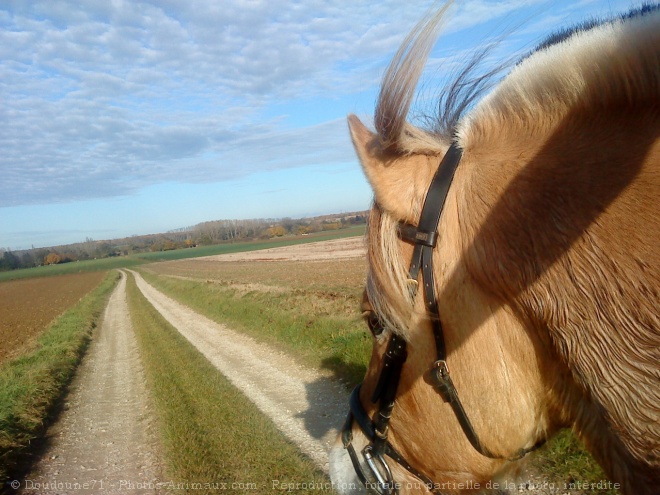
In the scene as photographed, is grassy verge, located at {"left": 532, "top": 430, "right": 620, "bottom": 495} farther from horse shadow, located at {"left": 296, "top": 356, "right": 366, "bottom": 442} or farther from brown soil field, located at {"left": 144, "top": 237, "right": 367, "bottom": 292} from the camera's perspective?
horse shadow, located at {"left": 296, "top": 356, "right": 366, "bottom": 442}

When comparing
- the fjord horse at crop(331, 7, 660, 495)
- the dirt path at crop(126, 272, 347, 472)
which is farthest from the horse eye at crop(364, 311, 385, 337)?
the dirt path at crop(126, 272, 347, 472)

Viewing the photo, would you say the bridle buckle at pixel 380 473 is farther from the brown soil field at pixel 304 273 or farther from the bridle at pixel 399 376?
the brown soil field at pixel 304 273

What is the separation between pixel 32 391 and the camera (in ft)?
28.0

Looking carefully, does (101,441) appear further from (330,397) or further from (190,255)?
(190,255)

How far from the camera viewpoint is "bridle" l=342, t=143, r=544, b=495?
134 cm

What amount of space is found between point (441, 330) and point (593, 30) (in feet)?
3.27

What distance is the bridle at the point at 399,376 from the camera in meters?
1.34

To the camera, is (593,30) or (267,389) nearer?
(593,30)

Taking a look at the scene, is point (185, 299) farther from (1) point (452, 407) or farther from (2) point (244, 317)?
(1) point (452, 407)

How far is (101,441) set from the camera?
6438mm

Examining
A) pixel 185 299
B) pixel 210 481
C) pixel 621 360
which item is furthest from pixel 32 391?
pixel 185 299

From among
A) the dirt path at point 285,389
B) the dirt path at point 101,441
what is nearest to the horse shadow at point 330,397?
the dirt path at point 285,389

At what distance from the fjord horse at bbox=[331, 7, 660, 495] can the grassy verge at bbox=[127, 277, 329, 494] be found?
342cm

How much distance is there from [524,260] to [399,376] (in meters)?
0.66
